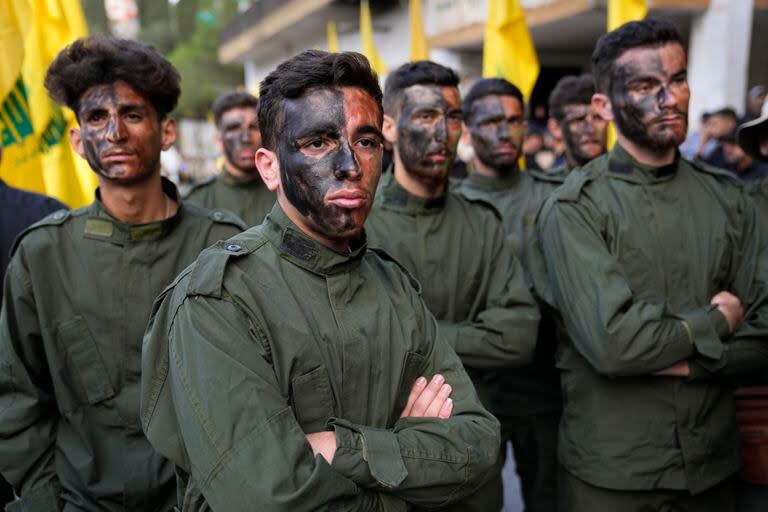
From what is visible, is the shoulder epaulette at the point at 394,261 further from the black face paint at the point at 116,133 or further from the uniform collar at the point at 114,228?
the black face paint at the point at 116,133

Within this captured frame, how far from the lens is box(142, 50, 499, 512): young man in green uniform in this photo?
1.93m

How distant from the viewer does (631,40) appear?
11.1 ft

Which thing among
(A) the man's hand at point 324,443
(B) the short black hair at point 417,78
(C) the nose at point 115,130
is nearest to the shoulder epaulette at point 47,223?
(C) the nose at point 115,130

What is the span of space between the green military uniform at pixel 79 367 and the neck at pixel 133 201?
73 millimetres

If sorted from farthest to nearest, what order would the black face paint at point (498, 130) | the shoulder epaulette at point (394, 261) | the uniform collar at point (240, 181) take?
the uniform collar at point (240, 181) → the black face paint at point (498, 130) → the shoulder epaulette at point (394, 261)

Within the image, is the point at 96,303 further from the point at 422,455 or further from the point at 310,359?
the point at 422,455

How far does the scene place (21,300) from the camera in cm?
277

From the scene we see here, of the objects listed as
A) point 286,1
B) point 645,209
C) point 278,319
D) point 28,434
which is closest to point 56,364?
point 28,434

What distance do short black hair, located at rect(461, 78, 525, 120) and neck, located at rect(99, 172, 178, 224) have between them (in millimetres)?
2504

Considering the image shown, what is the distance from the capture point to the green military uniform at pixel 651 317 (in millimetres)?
3062

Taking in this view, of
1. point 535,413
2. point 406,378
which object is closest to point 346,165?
point 406,378

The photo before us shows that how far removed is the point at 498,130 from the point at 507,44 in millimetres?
1568

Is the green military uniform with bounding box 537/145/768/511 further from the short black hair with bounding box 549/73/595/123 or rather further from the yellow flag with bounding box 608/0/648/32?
the yellow flag with bounding box 608/0/648/32

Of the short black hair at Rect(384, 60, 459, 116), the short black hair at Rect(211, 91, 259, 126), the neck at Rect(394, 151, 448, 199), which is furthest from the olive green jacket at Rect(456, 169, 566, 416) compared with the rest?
the short black hair at Rect(211, 91, 259, 126)
